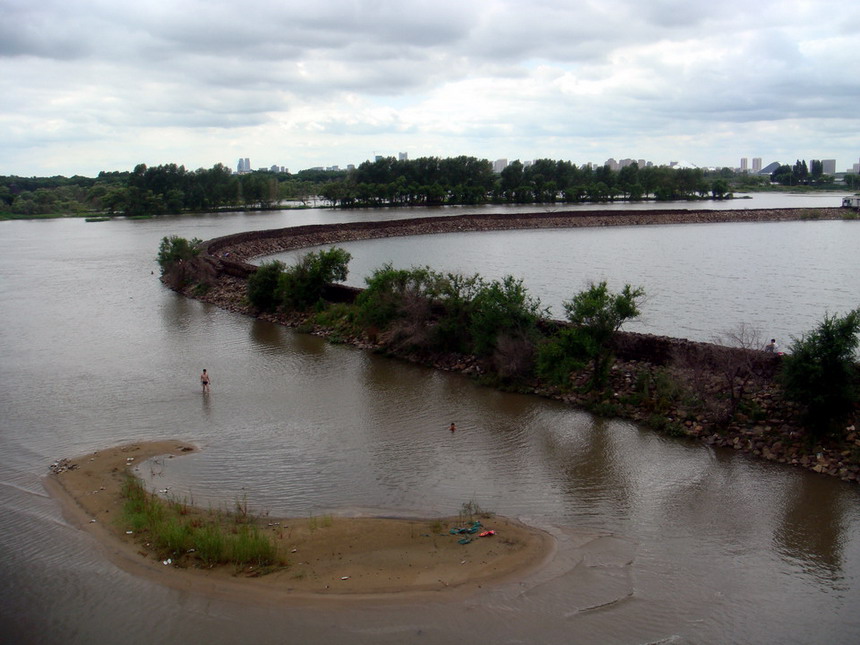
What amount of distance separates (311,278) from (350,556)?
24051 mm

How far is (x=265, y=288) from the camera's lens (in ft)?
122

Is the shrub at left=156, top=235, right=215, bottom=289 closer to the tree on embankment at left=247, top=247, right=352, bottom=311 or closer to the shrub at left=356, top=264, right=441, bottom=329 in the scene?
the tree on embankment at left=247, top=247, right=352, bottom=311

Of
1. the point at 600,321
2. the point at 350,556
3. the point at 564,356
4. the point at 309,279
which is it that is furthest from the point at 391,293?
the point at 350,556

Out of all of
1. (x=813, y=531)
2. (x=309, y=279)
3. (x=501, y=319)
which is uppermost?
(x=309, y=279)

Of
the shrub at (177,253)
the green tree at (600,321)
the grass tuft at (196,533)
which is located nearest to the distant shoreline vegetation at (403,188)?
the shrub at (177,253)

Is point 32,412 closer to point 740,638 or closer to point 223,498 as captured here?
point 223,498

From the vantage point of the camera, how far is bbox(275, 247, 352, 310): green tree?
3503 cm

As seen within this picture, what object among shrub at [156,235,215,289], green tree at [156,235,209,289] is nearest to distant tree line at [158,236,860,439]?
shrub at [156,235,215,289]

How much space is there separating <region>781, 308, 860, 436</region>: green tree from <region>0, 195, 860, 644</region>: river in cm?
169

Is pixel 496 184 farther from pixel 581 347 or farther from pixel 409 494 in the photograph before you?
pixel 409 494

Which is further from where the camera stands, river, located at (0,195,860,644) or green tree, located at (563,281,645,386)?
green tree, located at (563,281,645,386)

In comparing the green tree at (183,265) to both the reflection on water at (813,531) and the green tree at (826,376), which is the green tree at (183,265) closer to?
the green tree at (826,376)

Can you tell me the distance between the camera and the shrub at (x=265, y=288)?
122 feet

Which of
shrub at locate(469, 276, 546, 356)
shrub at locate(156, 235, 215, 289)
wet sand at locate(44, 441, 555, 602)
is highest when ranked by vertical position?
shrub at locate(156, 235, 215, 289)
